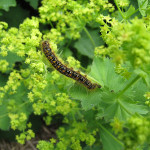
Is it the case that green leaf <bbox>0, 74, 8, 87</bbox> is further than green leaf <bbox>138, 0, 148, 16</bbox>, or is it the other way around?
green leaf <bbox>0, 74, 8, 87</bbox>

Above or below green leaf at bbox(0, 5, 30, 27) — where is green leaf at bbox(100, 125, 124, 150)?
below

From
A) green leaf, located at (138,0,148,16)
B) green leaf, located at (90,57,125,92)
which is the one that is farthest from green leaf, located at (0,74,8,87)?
green leaf, located at (138,0,148,16)

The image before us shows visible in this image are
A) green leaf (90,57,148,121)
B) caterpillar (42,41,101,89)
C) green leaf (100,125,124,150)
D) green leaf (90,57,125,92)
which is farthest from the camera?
green leaf (100,125,124,150)

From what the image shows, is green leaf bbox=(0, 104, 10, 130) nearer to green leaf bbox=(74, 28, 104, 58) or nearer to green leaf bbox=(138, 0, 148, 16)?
green leaf bbox=(74, 28, 104, 58)

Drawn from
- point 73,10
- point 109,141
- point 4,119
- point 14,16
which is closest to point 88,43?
point 73,10

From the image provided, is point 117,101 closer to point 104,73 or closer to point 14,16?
point 104,73

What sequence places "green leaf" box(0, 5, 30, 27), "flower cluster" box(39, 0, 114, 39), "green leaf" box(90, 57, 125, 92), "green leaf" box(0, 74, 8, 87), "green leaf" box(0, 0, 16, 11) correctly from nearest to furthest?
"green leaf" box(90, 57, 125, 92)
"flower cluster" box(39, 0, 114, 39)
"green leaf" box(0, 0, 16, 11)
"green leaf" box(0, 74, 8, 87)
"green leaf" box(0, 5, 30, 27)

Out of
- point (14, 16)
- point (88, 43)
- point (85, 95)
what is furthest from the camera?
point (14, 16)

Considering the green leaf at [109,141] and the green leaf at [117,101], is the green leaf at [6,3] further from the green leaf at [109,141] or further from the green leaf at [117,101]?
the green leaf at [109,141]
